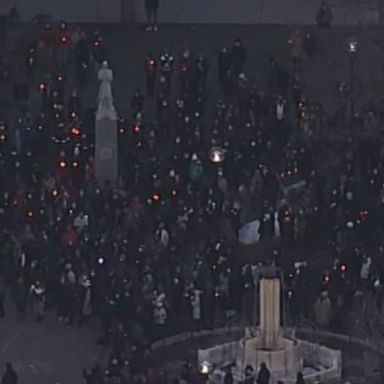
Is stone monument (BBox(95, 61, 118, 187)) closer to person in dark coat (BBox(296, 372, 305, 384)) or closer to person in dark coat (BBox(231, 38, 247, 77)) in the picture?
person in dark coat (BBox(231, 38, 247, 77))

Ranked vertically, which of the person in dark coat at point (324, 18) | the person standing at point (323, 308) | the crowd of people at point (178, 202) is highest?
the person in dark coat at point (324, 18)

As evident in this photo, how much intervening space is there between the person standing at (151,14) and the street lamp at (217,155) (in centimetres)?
821

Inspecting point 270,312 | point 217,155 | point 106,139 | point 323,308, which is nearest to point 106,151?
point 106,139

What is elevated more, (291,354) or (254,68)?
(254,68)

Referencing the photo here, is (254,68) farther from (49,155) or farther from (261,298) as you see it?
(261,298)

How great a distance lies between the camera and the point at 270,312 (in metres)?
49.8

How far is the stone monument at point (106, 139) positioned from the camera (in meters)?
56.2

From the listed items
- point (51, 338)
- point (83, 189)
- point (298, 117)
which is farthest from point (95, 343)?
point (298, 117)

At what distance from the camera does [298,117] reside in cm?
5850

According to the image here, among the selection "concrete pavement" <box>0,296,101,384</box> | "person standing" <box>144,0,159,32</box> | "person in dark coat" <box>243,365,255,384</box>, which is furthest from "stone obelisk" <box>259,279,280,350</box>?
"person standing" <box>144,0,159,32</box>

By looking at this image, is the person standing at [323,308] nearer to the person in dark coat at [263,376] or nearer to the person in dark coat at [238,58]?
the person in dark coat at [263,376]

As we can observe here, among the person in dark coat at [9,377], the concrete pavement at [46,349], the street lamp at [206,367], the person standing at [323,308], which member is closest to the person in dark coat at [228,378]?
the street lamp at [206,367]

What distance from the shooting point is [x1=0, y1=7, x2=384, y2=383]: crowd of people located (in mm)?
51562

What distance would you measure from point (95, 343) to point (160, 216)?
3.39 meters
